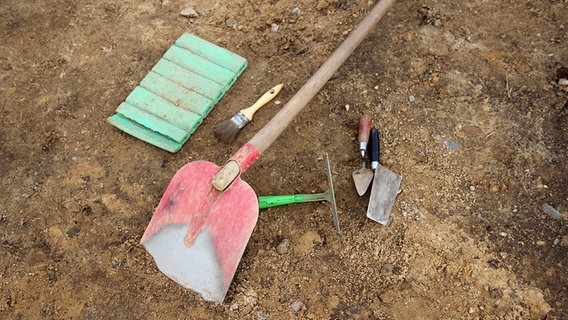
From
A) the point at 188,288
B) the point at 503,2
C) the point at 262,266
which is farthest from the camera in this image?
the point at 503,2

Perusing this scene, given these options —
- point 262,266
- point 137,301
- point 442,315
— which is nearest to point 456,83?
point 442,315

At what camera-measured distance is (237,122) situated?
3.08 m

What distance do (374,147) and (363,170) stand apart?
17 cm

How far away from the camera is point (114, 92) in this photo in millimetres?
3338

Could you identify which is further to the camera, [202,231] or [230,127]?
[230,127]

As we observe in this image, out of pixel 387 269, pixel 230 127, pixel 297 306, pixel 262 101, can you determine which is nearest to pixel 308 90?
pixel 262 101

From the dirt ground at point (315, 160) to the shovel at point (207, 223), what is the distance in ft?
0.55

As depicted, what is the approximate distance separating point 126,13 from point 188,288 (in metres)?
2.27

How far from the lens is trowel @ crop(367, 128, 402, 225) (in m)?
2.77

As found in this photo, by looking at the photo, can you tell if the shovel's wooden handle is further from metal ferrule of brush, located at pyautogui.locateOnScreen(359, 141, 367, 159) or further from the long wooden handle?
metal ferrule of brush, located at pyautogui.locateOnScreen(359, 141, 367, 159)

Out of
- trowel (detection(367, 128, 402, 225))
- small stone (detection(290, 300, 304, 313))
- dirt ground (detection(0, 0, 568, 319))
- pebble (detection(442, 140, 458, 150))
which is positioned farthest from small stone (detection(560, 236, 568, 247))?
small stone (detection(290, 300, 304, 313))

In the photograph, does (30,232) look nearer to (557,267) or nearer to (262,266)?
(262,266)

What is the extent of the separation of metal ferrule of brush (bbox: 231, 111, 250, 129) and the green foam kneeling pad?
0.69ft

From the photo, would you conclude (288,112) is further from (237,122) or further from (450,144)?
(450,144)
